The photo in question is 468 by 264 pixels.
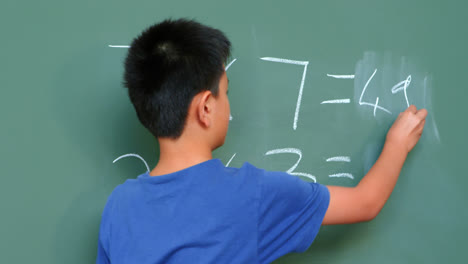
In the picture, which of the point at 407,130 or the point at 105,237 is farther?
the point at 407,130

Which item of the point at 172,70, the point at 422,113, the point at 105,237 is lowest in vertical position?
the point at 105,237

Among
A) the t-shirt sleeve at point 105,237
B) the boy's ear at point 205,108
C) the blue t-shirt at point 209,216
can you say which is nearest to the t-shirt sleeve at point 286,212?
the blue t-shirt at point 209,216

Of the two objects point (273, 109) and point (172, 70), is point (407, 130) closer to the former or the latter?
point (273, 109)

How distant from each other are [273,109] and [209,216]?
25cm

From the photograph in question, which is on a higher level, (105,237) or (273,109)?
(273,109)

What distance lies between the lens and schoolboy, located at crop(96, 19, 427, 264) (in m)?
0.57

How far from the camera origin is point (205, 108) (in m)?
0.61

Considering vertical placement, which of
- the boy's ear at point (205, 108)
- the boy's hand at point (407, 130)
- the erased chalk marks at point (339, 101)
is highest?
the boy's ear at point (205, 108)

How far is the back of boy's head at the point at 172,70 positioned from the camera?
0.59 meters

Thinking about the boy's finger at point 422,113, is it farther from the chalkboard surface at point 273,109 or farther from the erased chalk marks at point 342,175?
the erased chalk marks at point 342,175

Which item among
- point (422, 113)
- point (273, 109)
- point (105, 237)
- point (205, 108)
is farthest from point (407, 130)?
point (105, 237)

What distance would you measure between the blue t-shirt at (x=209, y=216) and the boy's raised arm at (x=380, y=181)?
0.14ft

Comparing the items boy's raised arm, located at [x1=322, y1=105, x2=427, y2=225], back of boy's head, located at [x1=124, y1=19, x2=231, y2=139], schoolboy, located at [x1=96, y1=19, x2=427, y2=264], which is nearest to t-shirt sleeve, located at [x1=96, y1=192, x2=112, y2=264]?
schoolboy, located at [x1=96, y1=19, x2=427, y2=264]

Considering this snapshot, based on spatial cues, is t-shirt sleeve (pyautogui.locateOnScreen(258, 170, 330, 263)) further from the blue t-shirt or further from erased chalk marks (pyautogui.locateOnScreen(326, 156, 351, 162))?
erased chalk marks (pyautogui.locateOnScreen(326, 156, 351, 162))
